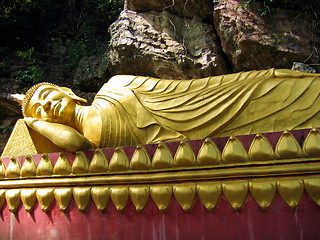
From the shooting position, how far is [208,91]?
2617 mm

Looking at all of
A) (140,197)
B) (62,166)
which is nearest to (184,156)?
(140,197)

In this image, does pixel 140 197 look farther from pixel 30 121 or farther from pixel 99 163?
pixel 30 121

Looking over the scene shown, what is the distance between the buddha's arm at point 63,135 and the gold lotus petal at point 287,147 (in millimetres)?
1255

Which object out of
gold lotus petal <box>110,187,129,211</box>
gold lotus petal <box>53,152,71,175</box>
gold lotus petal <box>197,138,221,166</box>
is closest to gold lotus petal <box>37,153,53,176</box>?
gold lotus petal <box>53,152,71,175</box>

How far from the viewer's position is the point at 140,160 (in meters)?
2.33

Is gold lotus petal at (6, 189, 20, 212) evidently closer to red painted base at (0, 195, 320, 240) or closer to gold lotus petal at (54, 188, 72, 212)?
red painted base at (0, 195, 320, 240)

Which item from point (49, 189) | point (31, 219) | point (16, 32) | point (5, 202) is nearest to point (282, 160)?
point (49, 189)

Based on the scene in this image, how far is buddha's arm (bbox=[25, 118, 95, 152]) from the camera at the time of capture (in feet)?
8.48

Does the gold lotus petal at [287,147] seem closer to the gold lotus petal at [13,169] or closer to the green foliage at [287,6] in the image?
the gold lotus petal at [13,169]

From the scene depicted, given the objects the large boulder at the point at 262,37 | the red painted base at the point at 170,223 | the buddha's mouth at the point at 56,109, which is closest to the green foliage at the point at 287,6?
the large boulder at the point at 262,37

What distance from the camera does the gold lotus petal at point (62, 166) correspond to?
2.59 m

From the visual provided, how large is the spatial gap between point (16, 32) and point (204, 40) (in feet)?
12.3

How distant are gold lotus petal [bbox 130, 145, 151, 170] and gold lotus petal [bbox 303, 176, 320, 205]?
0.87 m

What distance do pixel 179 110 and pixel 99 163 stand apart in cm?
62
